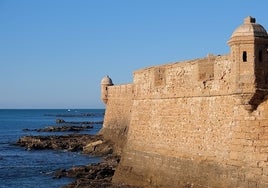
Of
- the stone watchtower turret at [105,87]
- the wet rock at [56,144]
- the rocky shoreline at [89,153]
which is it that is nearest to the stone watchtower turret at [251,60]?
the rocky shoreline at [89,153]

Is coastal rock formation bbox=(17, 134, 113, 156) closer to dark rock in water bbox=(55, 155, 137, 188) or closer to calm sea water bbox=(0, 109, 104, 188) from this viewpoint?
calm sea water bbox=(0, 109, 104, 188)

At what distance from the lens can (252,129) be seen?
14617 millimetres

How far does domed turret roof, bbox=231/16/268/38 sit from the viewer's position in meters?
14.5

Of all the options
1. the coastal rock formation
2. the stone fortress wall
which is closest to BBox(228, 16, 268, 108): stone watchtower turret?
the stone fortress wall

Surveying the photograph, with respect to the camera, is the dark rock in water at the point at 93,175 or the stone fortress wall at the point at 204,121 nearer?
the stone fortress wall at the point at 204,121

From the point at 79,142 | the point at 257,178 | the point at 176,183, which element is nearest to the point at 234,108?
the point at 257,178

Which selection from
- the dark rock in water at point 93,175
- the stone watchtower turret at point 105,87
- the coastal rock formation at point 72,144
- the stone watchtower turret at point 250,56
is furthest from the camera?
the stone watchtower turret at point 105,87

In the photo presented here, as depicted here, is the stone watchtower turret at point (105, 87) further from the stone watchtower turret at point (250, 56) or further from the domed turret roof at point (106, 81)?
the stone watchtower turret at point (250, 56)

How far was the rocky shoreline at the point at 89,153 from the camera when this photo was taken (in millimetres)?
22250

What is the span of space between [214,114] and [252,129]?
2.19 m

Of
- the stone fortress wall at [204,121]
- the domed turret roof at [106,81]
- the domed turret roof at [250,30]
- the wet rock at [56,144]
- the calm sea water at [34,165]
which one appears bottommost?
the calm sea water at [34,165]

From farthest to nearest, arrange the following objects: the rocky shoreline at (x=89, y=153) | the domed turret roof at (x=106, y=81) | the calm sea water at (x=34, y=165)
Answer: the domed turret roof at (x=106, y=81), the calm sea water at (x=34, y=165), the rocky shoreline at (x=89, y=153)

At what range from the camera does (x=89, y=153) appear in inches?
1462

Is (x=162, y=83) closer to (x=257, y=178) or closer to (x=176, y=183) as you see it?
(x=176, y=183)
